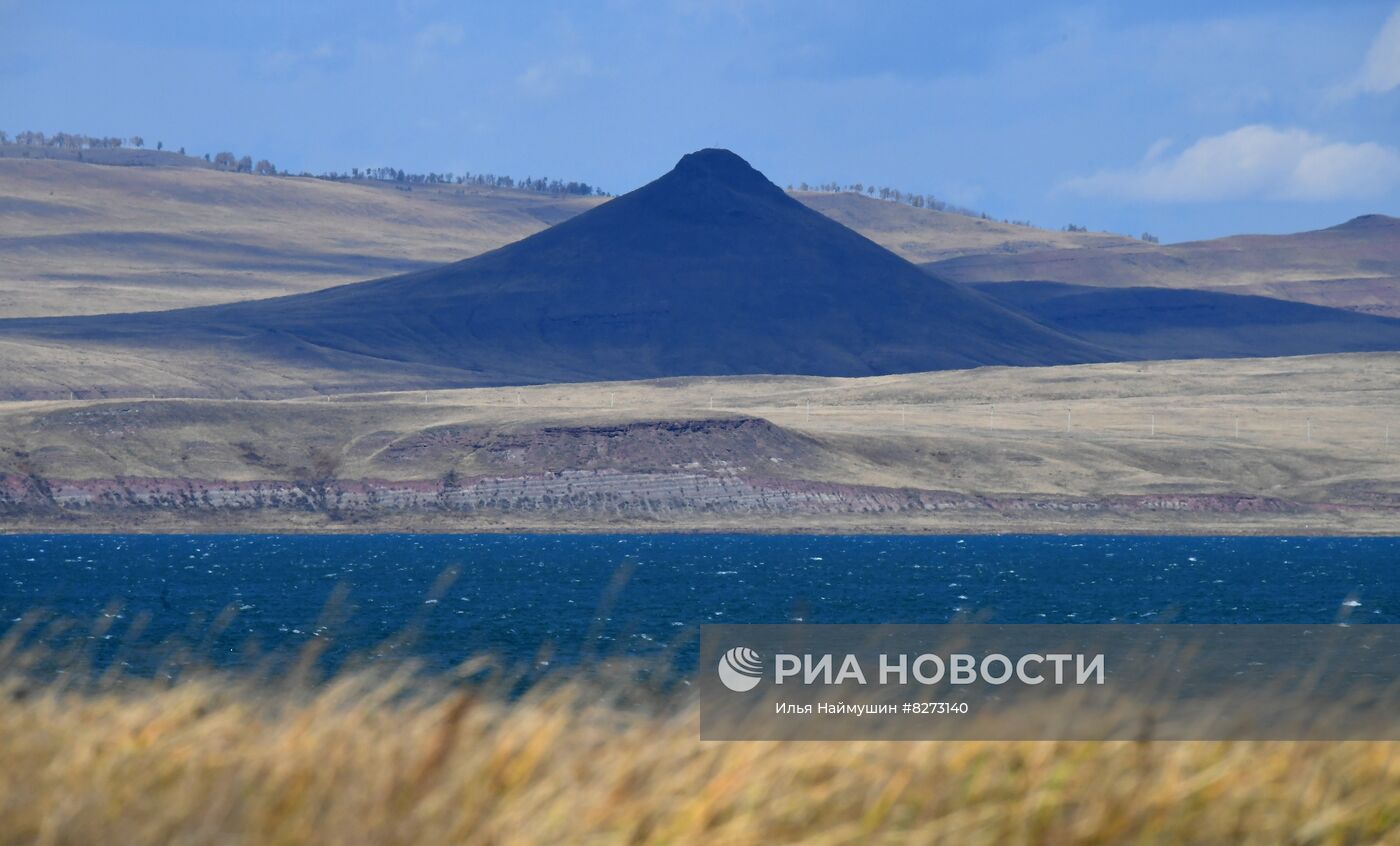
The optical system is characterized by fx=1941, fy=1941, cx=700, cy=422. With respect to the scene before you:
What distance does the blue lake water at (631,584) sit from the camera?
132ft

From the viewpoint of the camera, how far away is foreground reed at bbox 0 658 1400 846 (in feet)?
26.0

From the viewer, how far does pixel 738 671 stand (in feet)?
Result: 40.8

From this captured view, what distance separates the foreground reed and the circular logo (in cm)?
253

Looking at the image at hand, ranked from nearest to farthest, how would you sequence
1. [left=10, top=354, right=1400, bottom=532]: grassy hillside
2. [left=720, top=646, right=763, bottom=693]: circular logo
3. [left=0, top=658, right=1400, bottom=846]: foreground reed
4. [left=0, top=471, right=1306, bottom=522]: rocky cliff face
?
[left=0, top=658, right=1400, bottom=846]: foreground reed < [left=720, top=646, right=763, bottom=693]: circular logo < [left=0, top=471, right=1306, bottom=522]: rocky cliff face < [left=10, top=354, right=1400, bottom=532]: grassy hillside

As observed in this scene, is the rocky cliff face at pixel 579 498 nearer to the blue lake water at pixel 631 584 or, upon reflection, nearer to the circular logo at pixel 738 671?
the blue lake water at pixel 631 584

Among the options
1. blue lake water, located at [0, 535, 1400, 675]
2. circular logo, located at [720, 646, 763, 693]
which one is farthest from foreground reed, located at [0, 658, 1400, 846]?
blue lake water, located at [0, 535, 1400, 675]

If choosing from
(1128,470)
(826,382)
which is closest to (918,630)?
(1128,470)

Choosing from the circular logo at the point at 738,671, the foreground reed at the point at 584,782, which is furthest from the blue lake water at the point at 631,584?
the foreground reed at the point at 584,782

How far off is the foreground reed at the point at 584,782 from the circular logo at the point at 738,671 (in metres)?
2.53

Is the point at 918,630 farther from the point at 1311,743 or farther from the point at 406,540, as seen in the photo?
the point at 406,540

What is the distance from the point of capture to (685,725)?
952cm

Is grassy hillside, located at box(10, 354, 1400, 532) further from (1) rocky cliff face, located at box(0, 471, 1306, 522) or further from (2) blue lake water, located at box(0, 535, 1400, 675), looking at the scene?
(2) blue lake water, located at box(0, 535, 1400, 675)

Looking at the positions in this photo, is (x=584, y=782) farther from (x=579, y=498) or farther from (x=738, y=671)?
(x=579, y=498)

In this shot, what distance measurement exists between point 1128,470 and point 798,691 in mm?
93851
